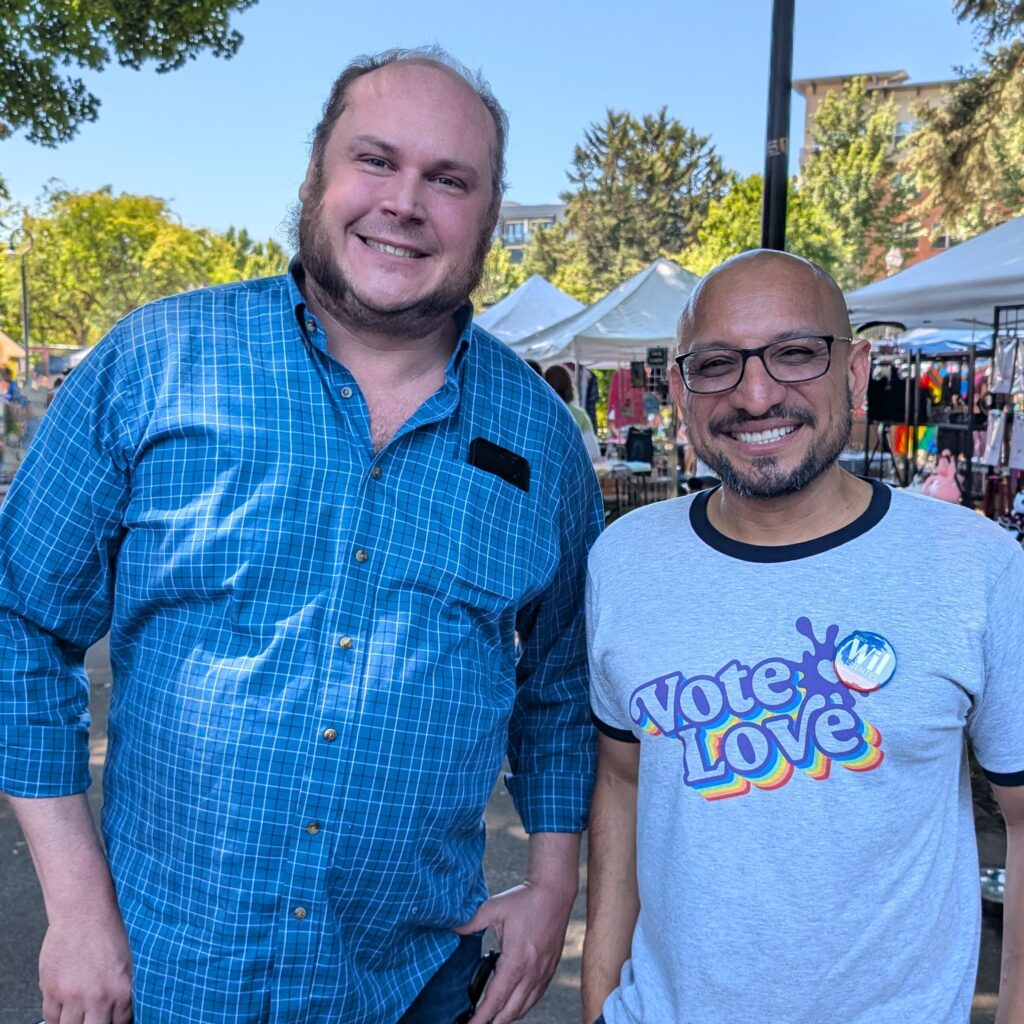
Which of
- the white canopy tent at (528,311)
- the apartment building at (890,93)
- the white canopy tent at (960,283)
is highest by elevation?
the apartment building at (890,93)

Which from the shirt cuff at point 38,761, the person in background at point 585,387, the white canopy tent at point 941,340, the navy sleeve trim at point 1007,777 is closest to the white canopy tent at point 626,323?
the person in background at point 585,387

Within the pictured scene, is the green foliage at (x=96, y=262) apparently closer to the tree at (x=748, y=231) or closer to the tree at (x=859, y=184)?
the tree at (x=748, y=231)

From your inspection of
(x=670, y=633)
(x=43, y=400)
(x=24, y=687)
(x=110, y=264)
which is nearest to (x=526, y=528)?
(x=670, y=633)

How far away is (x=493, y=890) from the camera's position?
3.94 meters

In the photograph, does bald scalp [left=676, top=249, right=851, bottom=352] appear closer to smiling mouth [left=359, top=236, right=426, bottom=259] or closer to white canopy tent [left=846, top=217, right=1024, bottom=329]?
smiling mouth [left=359, top=236, right=426, bottom=259]

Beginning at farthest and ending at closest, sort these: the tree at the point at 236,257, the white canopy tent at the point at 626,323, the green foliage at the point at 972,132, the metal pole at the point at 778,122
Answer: the tree at the point at 236,257 < the green foliage at the point at 972,132 < the white canopy tent at the point at 626,323 < the metal pole at the point at 778,122

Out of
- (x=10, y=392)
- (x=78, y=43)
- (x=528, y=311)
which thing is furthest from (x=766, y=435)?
(x=528, y=311)

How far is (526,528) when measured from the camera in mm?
1874

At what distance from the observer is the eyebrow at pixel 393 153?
182 centimetres

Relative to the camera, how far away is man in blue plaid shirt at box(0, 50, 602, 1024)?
1585 mm

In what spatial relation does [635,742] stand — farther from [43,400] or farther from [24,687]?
[43,400]

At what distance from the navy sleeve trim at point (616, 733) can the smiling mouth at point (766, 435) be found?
585 millimetres

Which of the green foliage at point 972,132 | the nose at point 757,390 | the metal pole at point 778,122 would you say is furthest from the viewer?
the green foliage at point 972,132

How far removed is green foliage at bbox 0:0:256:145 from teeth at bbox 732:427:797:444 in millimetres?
8223
